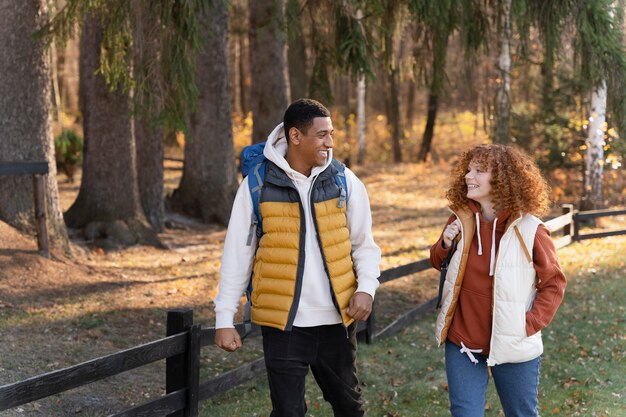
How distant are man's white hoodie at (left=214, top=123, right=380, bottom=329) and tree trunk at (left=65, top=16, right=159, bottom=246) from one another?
8.50 meters

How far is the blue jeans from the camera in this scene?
4508 mm

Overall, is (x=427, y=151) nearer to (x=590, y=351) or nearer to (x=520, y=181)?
(x=590, y=351)

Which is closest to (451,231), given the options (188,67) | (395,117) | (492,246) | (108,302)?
(492,246)

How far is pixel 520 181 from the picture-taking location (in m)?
4.54

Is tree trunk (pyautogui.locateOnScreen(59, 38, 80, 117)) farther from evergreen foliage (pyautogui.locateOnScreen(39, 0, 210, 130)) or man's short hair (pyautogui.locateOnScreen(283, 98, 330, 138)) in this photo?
man's short hair (pyautogui.locateOnScreen(283, 98, 330, 138))

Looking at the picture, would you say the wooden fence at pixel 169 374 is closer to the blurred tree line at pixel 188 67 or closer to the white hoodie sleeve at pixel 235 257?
the white hoodie sleeve at pixel 235 257

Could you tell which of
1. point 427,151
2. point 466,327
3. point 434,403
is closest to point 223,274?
point 466,327

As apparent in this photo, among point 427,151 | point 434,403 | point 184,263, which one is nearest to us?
point 434,403

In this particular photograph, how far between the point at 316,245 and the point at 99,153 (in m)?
9.08

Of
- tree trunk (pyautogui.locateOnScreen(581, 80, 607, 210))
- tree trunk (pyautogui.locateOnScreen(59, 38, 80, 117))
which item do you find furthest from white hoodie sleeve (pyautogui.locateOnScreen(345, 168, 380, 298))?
tree trunk (pyautogui.locateOnScreen(59, 38, 80, 117))

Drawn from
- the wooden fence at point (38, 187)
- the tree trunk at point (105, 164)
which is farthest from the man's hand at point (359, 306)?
the tree trunk at point (105, 164)

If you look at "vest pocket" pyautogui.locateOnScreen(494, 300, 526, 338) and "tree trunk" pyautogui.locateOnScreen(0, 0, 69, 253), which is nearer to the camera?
"vest pocket" pyautogui.locateOnScreen(494, 300, 526, 338)

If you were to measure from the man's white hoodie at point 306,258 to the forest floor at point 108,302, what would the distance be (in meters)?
2.60

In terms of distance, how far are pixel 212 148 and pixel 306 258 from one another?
11.3m
